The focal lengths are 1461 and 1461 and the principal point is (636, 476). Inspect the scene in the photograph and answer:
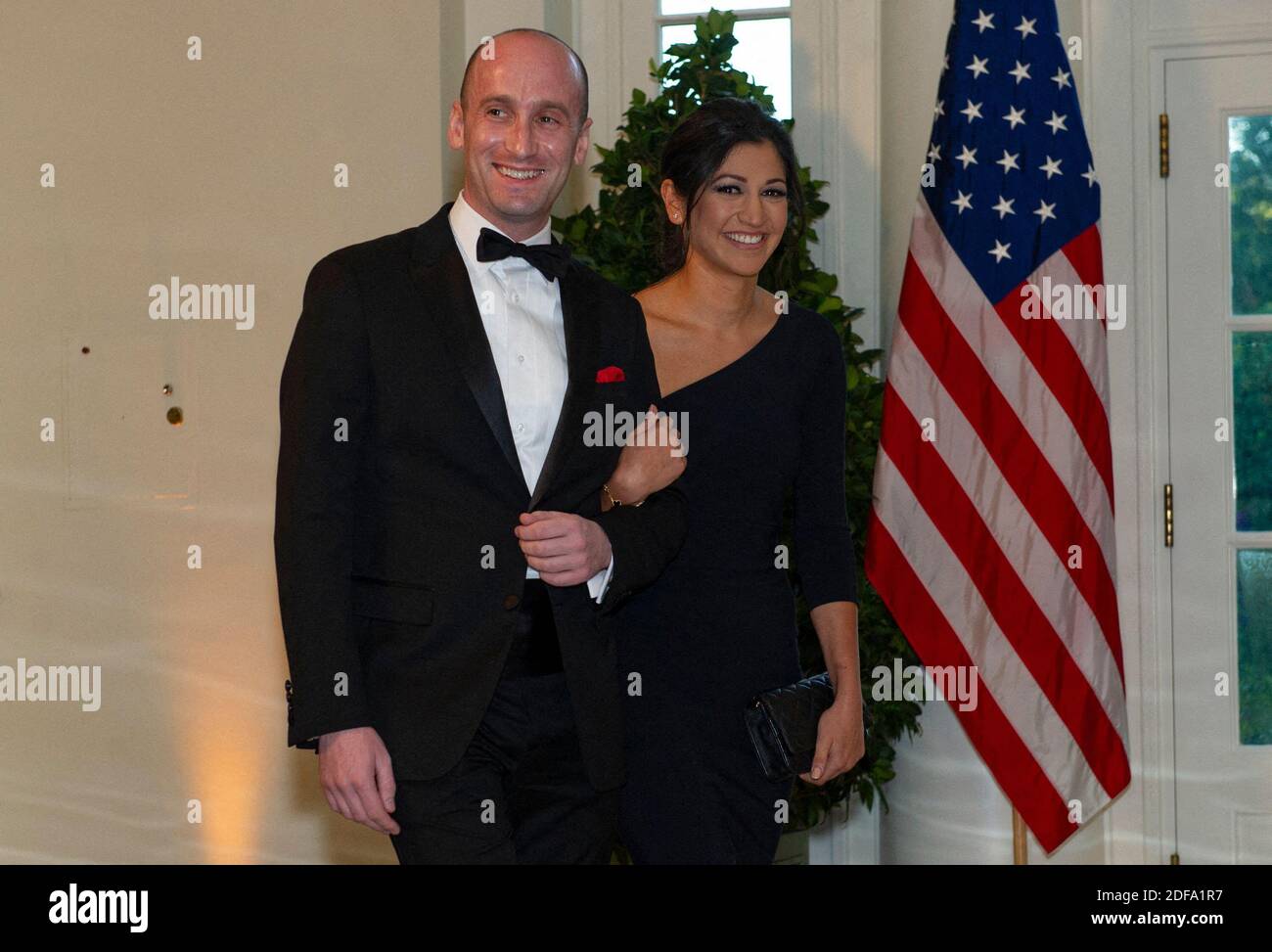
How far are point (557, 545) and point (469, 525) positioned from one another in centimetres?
13

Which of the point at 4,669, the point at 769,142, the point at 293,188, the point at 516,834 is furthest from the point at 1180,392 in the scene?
the point at 4,669

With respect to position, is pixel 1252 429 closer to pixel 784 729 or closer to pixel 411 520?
pixel 784 729

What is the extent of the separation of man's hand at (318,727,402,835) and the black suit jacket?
0.03 m

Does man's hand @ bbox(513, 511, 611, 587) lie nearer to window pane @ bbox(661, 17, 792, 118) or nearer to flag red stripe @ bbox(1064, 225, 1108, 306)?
flag red stripe @ bbox(1064, 225, 1108, 306)

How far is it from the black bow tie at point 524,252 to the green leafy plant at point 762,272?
1634 mm

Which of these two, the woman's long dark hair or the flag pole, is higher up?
the woman's long dark hair

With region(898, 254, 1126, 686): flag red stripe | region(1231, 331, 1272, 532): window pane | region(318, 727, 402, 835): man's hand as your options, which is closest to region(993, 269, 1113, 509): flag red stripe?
region(898, 254, 1126, 686): flag red stripe

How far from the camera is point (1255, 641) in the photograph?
4379mm

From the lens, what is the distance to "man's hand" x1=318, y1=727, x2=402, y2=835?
6.34 feet

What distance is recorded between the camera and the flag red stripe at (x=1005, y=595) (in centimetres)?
382

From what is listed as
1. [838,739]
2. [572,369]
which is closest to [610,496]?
[572,369]

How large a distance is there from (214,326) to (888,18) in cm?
227

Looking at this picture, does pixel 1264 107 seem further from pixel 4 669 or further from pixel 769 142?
pixel 4 669

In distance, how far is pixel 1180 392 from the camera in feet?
14.4
